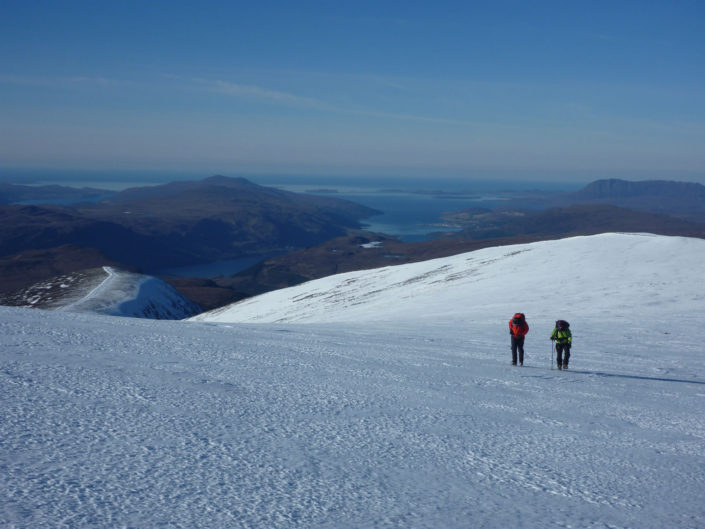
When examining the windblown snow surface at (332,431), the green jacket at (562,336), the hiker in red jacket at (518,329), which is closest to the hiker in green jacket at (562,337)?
the green jacket at (562,336)

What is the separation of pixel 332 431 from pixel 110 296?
55.6 meters

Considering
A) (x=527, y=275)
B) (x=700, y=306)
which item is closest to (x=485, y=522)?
(x=700, y=306)

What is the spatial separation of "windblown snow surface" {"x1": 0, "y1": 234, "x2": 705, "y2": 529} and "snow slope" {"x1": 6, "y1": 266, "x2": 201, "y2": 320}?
38.5 m

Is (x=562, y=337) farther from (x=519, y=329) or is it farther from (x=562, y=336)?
(x=519, y=329)

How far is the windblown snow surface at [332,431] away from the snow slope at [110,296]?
126 feet

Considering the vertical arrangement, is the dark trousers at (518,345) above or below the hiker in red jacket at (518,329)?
below

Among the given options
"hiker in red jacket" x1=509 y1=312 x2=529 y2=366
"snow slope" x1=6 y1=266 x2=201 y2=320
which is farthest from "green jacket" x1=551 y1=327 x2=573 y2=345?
"snow slope" x1=6 y1=266 x2=201 y2=320

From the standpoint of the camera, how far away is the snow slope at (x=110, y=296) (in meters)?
52.7

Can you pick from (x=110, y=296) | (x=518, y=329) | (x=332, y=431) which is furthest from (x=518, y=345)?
(x=110, y=296)

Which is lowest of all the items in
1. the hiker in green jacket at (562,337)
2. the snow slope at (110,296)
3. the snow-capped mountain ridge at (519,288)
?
the snow slope at (110,296)

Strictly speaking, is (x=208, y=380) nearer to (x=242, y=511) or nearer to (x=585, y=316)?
(x=242, y=511)

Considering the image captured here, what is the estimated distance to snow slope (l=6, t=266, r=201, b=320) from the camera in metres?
52.7

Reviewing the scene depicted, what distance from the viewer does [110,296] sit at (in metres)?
Answer: 56.9

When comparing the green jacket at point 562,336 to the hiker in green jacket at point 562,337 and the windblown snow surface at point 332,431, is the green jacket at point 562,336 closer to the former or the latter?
the hiker in green jacket at point 562,337
